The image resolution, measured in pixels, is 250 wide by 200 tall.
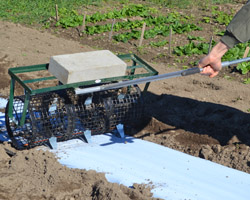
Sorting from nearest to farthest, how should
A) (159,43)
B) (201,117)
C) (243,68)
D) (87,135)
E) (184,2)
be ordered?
(87,135)
(201,117)
(243,68)
(159,43)
(184,2)

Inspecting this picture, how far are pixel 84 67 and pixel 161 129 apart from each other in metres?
1.65

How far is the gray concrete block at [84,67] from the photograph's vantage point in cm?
605

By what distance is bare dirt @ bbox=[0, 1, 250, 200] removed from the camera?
5.54 m

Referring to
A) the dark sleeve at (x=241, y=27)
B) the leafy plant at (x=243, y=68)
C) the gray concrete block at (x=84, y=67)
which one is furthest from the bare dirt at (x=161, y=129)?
the dark sleeve at (x=241, y=27)

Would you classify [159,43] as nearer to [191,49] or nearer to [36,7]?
[191,49]

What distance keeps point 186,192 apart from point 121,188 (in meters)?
0.76

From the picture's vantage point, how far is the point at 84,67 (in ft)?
20.2

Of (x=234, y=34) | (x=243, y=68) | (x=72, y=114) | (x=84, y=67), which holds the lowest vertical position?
(x=243, y=68)

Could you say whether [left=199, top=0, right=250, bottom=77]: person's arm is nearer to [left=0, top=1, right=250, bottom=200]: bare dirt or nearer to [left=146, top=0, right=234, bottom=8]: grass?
[left=0, top=1, right=250, bottom=200]: bare dirt

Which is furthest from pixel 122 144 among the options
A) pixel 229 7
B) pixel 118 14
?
pixel 229 7

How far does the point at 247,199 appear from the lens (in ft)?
18.6

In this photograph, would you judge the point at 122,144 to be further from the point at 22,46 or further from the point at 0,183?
the point at 22,46

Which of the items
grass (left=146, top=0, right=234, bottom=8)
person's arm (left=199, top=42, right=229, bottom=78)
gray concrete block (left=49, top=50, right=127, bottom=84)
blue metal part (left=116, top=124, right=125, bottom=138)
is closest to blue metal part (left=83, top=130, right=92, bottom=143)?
blue metal part (left=116, top=124, right=125, bottom=138)

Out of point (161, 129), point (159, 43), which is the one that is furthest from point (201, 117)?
point (159, 43)
